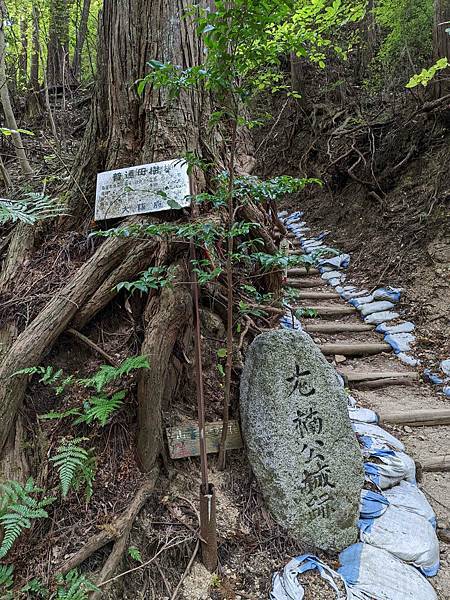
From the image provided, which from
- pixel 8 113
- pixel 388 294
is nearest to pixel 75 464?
pixel 8 113

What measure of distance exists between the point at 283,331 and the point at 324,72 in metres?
8.26

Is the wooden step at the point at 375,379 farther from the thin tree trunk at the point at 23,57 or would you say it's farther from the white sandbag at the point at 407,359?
the thin tree trunk at the point at 23,57

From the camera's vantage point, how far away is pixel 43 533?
199 cm

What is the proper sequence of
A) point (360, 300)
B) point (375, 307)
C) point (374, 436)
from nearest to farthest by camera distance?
1. point (374, 436)
2. point (375, 307)
3. point (360, 300)

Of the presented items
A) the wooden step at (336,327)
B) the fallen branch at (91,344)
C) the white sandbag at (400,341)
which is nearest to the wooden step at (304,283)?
the wooden step at (336,327)

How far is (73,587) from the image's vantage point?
173 centimetres

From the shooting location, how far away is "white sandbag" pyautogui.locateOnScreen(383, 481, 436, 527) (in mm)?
2551

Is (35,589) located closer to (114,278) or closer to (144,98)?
(114,278)

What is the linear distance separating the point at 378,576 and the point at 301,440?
739 millimetres

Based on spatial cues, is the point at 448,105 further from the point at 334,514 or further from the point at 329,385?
the point at 334,514

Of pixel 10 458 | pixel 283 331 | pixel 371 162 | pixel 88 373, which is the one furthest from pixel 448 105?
pixel 10 458

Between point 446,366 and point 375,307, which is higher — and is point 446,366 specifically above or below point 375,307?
below

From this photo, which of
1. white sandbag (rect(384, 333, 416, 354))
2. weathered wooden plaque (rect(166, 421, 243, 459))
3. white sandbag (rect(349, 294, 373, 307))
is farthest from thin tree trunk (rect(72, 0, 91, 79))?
weathered wooden plaque (rect(166, 421, 243, 459))

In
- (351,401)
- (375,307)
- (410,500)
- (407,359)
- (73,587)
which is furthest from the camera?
(375,307)
